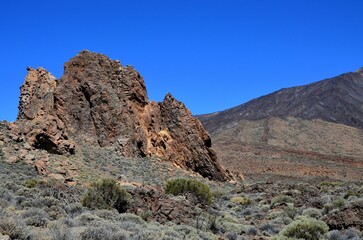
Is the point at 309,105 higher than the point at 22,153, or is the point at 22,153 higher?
the point at 309,105

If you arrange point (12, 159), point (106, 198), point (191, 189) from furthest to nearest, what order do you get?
point (12, 159)
point (191, 189)
point (106, 198)

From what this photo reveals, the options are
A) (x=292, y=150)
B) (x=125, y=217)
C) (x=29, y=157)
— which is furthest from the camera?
(x=292, y=150)

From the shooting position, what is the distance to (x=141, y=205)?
1446 cm

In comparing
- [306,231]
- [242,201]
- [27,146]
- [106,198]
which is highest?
[27,146]

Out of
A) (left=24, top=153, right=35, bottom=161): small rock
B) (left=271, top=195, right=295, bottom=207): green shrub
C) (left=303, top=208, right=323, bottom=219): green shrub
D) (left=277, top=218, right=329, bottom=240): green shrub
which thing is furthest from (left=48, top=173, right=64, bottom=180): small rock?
(left=277, top=218, right=329, bottom=240): green shrub

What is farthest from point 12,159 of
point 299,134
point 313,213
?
point 299,134

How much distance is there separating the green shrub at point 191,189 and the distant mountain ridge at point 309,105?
109 metres

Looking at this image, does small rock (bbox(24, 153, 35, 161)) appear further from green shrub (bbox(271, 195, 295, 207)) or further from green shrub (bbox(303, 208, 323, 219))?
green shrub (bbox(303, 208, 323, 219))

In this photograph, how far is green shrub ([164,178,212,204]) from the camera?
18845 millimetres

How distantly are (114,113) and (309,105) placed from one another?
136 m

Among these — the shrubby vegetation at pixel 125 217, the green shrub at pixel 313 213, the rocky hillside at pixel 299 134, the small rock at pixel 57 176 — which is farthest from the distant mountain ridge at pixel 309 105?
the green shrub at pixel 313 213

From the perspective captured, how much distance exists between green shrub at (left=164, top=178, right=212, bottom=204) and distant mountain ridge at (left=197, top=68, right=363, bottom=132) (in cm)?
10900

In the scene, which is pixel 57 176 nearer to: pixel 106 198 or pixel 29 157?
pixel 29 157

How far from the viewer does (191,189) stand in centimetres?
1948
